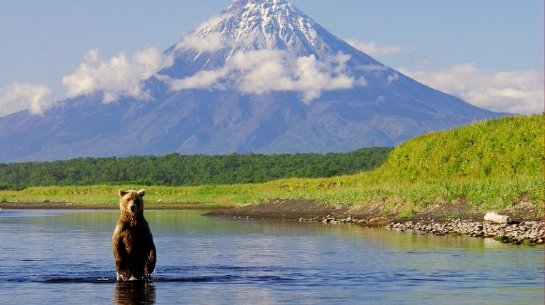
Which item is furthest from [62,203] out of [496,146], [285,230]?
[285,230]

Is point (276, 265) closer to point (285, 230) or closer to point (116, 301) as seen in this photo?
point (116, 301)

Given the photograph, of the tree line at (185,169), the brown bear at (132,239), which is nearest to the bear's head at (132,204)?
the brown bear at (132,239)

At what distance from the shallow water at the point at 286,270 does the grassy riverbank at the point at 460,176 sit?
5687 mm

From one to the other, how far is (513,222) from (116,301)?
2280 cm

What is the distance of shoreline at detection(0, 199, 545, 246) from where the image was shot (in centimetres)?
4025

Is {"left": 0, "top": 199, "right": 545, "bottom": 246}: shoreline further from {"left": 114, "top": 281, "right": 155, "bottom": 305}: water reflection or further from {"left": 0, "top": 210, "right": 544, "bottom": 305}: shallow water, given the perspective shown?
{"left": 114, "top": 281, "right": 155, "bottom": 305}: water reflection

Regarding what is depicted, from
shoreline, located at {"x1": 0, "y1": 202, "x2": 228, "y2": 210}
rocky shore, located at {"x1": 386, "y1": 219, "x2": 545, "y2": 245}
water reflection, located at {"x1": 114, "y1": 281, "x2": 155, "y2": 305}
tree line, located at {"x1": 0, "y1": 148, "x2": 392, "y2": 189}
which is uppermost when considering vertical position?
tree line, located at {"x1": 0, "y1": 148, "x2": 392, "y2": 189}

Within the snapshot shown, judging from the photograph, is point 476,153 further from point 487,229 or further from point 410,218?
point 487,229

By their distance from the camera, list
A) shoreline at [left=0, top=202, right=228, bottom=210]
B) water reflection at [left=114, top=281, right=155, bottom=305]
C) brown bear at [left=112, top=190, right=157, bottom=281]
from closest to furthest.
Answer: water reflection at [left=114, top=281, right=155, bottom=305] < brown bear at [left=112, top=190, right=157, bottom=281] < shoreline at [left=0, top=202, right=228, bottom=210]

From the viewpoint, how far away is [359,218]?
2247 inches

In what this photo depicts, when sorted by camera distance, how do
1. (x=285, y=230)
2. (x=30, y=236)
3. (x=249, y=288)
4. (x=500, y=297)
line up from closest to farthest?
1. (x=500, y=297)
2. (x=249, y=288)
3. (x=30, y=236)
4. (x=285, y=230)

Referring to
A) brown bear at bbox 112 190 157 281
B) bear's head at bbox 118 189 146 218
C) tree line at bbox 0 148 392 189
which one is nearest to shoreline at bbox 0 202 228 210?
tree line at bbox 0 148 392 189

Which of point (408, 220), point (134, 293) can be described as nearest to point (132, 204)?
point (134, 293)

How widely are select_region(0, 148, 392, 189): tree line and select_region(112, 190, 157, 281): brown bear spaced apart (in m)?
119
